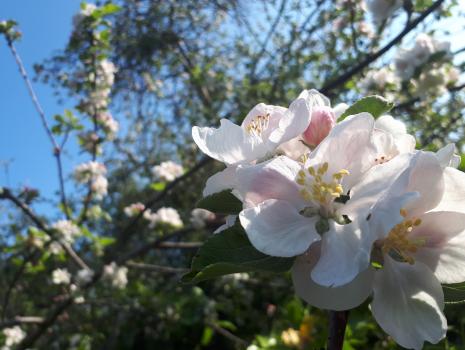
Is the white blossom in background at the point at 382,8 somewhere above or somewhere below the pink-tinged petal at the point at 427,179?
above

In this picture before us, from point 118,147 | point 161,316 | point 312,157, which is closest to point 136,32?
point 118,147

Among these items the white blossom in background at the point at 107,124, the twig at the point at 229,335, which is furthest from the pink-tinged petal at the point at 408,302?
the white blossom in background at the point at 107,124

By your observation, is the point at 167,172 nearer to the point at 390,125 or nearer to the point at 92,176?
the point at 92,176

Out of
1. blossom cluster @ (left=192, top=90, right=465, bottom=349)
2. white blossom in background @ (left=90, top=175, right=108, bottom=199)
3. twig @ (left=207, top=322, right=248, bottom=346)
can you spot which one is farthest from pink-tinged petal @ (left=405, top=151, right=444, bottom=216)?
white blossom in background @ (left=90, top=175, right=108, bottom=199)

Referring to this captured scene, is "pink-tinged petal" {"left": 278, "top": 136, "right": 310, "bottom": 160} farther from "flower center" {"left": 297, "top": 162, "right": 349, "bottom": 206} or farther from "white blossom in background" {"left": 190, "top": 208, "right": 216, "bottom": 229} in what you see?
"white blossom in background" {"left": 190, "top": 208, "right": 216, "bottom": 229}

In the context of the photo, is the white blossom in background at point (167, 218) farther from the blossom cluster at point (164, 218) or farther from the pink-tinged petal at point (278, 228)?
the pink-tinged petal at point (278, 228)

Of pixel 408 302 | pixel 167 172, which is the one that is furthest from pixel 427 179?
pixel 167 172

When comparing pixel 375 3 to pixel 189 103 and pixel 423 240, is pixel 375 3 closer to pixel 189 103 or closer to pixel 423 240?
pixel 423 240
